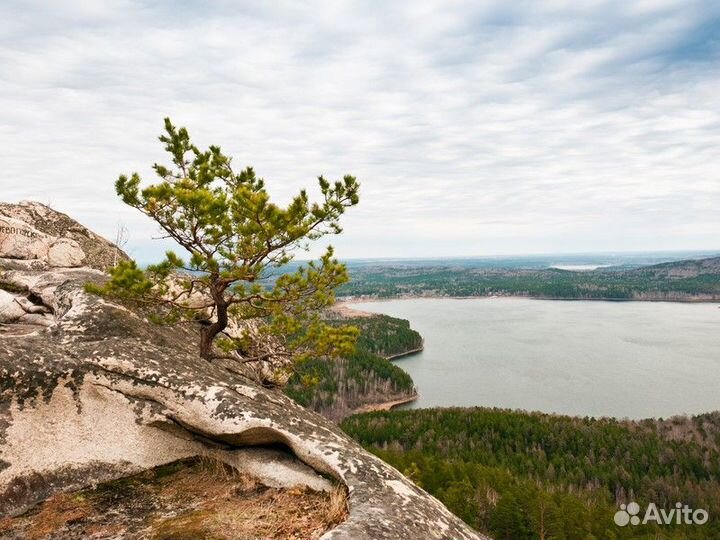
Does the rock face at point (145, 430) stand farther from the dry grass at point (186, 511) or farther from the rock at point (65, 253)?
the rock at point (65, 253)

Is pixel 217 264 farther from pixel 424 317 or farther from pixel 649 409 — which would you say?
pixel 424 317

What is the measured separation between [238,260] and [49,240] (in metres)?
9.69

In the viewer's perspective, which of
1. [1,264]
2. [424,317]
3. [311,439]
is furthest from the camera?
[424,317]

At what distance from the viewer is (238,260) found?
8.70 meters

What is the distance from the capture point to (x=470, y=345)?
11438cm

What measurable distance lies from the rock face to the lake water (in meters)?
72.3

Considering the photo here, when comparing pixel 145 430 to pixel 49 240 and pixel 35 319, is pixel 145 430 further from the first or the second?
pixel 49 240

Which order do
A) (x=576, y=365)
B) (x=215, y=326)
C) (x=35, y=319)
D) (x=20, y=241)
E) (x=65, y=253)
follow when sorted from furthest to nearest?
(x=576, y=365) < (x=65, y=253) < (x=20, y=241) < (x=35, y=319) < (x=215, y=326)

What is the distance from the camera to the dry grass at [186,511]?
4.90m

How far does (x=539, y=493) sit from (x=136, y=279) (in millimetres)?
36225

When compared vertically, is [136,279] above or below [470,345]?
above

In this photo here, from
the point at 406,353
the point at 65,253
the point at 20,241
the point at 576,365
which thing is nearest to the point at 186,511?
the point at 65,253

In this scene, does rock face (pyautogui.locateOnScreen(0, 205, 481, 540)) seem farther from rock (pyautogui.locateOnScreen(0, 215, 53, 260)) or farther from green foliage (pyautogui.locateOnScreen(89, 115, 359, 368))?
rock (pyautogui.locateOnScreen(0, 215, 53, 260))

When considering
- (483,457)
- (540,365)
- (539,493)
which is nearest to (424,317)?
(540,365)
